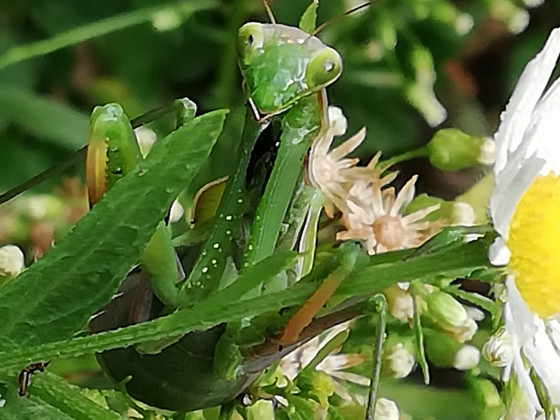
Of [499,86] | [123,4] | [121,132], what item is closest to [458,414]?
[121,132]

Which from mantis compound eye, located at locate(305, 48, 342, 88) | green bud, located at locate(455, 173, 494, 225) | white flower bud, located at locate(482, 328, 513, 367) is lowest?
green bud, located at locate(455, 173, 494, 225)

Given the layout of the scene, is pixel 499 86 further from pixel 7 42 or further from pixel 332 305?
pixel 332 305

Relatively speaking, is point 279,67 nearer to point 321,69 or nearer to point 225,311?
point 321,69

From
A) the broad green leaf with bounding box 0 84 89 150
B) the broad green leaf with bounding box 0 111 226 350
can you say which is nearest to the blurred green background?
the broad green leaf with bounding box 0 84 89 150

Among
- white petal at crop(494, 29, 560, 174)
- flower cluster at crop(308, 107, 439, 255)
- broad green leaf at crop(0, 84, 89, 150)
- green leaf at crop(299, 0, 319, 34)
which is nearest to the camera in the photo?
white petal at crop(494, 29, 560, 174)

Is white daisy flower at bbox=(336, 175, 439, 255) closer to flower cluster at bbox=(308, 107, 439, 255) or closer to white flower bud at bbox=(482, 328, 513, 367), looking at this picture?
flower cluster at bbox=(308, 107, 439, 255)

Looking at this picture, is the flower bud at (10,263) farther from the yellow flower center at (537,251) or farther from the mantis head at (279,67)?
the yellow flower center at (537,251)
